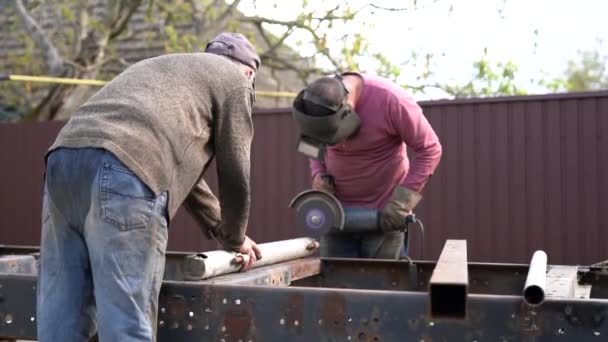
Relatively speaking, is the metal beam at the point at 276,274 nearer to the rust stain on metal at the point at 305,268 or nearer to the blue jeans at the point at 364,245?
the rust stain on metal at the point at 305,268

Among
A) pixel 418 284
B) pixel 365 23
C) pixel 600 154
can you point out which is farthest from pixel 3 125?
pixel 418 284

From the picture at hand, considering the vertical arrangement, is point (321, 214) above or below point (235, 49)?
below

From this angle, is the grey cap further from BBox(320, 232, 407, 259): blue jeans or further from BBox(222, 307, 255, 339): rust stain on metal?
BBox(320, 232, 407, 259): blue jeans

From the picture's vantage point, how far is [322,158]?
5535 mm

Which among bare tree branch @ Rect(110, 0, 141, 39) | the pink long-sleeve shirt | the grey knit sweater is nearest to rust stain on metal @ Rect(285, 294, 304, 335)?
the grey knit sweater

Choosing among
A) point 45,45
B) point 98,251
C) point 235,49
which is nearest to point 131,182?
point 98,251

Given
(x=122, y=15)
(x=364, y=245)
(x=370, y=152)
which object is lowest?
(x=364, y=245)

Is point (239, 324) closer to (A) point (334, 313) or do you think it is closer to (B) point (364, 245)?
(A) point (334, 313)

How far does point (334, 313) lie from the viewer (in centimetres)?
292

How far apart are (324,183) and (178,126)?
8.03 ft

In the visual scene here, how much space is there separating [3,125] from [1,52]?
6.39m

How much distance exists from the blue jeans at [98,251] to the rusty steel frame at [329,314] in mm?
149

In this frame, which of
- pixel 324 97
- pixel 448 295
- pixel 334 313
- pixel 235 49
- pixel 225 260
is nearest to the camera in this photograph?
pixel 448 295

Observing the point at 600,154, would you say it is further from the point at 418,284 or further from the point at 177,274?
the point at 177,274
